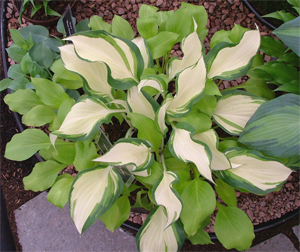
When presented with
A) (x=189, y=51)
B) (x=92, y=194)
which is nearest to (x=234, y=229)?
(x=92, y=194)

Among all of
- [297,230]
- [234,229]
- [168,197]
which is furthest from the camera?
[297,230]

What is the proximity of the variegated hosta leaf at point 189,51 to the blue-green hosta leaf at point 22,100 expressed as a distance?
43 cm

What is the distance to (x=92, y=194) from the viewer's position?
0.66 meters

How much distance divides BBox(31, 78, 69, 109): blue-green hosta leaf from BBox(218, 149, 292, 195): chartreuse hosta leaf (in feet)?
1.65

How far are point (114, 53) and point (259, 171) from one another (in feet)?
1.54

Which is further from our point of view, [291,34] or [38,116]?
[38,116]

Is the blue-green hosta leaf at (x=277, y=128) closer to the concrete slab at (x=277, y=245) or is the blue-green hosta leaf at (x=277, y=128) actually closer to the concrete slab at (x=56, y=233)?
the concrete slab at (x=277, y=245)

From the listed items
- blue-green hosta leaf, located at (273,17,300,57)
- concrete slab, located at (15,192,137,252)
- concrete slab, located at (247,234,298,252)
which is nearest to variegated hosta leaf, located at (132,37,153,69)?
blue-green hosta leaf, located at (273,17,300,57)

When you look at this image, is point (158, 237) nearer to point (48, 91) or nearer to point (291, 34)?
point (48, 91)

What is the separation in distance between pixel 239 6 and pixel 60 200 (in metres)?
1.02

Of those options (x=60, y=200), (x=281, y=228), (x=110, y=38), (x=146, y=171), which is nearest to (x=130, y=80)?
(x=110, y=38)

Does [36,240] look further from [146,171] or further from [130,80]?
[130,80]

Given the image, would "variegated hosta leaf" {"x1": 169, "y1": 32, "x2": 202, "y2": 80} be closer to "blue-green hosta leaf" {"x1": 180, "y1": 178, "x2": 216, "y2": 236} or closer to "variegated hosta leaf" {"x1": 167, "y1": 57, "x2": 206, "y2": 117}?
"variegated hosta leaf" {"x1": 167, "y1": 57, "x2": 206, "y2": 117}

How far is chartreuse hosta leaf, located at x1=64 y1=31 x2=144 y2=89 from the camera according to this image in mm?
646
